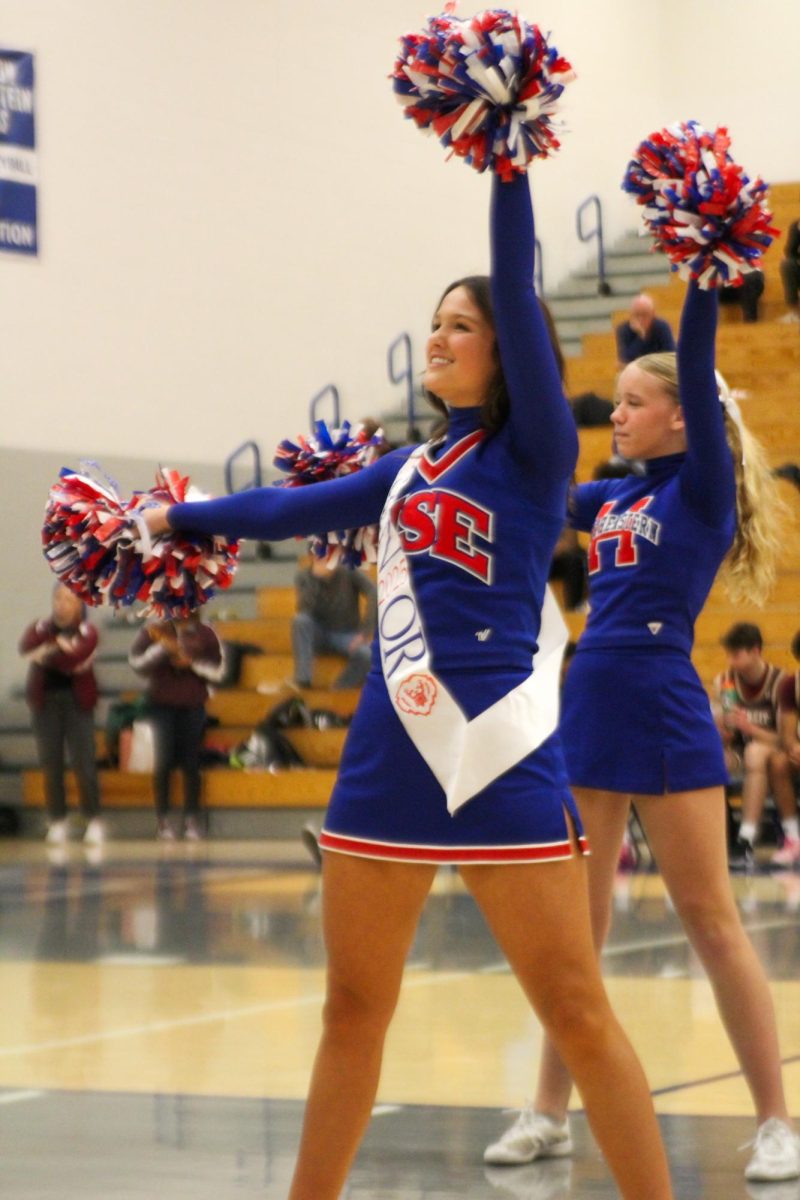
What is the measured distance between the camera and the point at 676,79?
63.2 ft

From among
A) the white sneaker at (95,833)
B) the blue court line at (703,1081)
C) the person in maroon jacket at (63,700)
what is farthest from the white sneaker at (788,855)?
the blue court line at (703,1081)

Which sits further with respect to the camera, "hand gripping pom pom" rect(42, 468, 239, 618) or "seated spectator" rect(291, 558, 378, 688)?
"seated spectator" rect(291, 558, 378, 688)

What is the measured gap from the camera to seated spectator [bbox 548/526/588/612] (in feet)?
33.5

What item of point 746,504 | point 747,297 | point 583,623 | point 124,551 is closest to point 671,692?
point 746,504

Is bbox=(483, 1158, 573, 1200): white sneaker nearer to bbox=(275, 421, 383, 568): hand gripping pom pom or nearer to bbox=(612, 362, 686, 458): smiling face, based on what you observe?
bbox=(275, 421, 383, 568): hand gripping pom pom

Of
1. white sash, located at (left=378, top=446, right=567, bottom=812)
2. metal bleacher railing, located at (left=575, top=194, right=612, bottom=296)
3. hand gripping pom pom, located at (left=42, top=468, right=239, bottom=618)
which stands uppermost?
metal bleacher railing, located at (left=575, top=194, right=612, bottom=296)

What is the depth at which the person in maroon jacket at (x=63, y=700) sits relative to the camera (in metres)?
12.3

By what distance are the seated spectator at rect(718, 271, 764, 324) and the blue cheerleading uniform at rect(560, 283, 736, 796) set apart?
10711mm

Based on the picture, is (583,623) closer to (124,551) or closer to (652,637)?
(652,637)

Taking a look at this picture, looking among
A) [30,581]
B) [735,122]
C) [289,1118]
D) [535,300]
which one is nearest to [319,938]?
[289,1118]

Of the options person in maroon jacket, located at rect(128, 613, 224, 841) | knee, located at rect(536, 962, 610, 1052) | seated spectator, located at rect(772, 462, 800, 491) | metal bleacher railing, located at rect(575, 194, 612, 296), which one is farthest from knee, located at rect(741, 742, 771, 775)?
metal bleacher railing, located at rect(575, 194, 612, 296)

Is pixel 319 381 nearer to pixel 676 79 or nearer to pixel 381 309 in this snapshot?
pixel 381 309

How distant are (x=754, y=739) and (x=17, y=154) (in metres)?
6.72

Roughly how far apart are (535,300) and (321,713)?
963 cm
